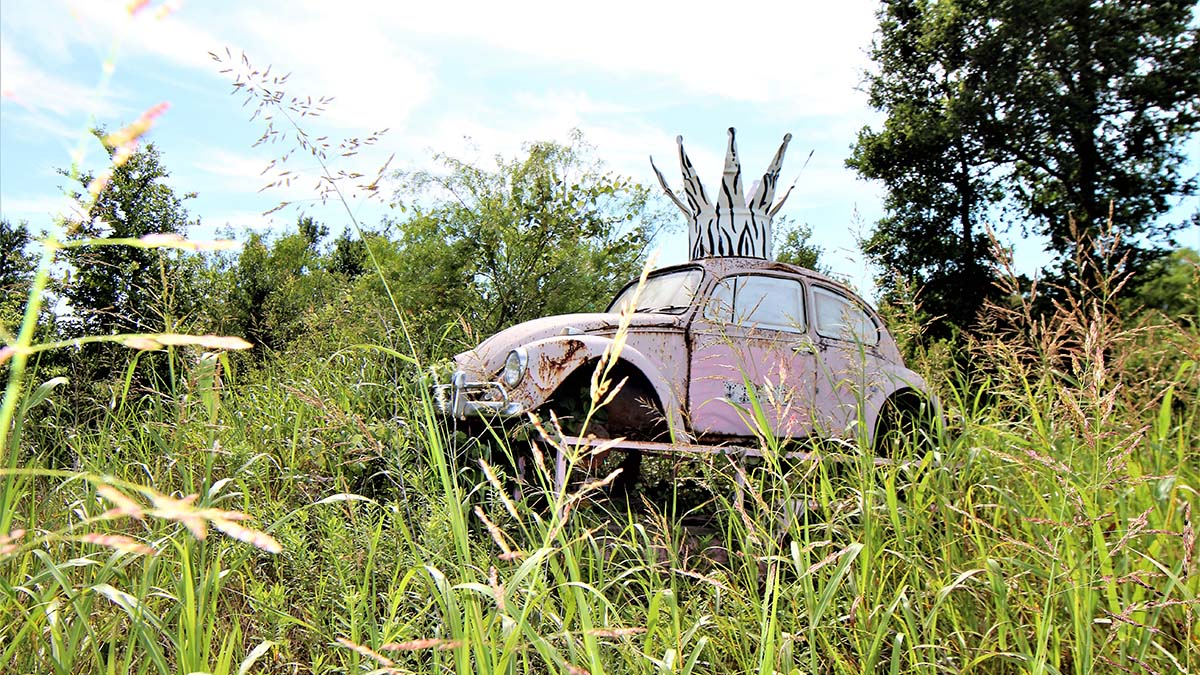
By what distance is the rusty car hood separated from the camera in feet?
17.1

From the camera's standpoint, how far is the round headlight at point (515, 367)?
4797 millimetres

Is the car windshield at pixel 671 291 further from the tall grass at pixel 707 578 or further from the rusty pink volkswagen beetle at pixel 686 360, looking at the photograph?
the tall grass at pixel 707 578

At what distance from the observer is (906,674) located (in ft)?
8.43

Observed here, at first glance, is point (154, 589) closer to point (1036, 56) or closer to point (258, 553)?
point (258, 553)

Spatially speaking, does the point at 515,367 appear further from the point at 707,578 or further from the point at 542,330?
the point at 707,578

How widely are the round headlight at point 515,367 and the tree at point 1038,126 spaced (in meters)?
9.94

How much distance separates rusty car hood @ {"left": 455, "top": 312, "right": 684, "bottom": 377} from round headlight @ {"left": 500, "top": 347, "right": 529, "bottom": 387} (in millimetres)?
271

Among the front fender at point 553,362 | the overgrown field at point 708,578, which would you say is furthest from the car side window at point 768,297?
the overgrown field at point 708,578

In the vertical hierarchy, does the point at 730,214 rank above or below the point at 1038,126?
below

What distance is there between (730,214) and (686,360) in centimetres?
256

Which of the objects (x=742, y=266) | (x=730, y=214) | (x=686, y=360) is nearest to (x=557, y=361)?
(x=686, y=360)

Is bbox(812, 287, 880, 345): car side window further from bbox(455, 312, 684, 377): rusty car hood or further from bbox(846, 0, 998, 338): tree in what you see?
bbox(846, 0, 998, 338): tree

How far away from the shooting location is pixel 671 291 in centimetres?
609

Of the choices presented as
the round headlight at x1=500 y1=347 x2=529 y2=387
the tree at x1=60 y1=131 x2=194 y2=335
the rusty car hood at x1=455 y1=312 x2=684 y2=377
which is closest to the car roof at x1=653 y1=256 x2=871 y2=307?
the rusty car hood at x1=455 y1=312 x2=684 y2=377
